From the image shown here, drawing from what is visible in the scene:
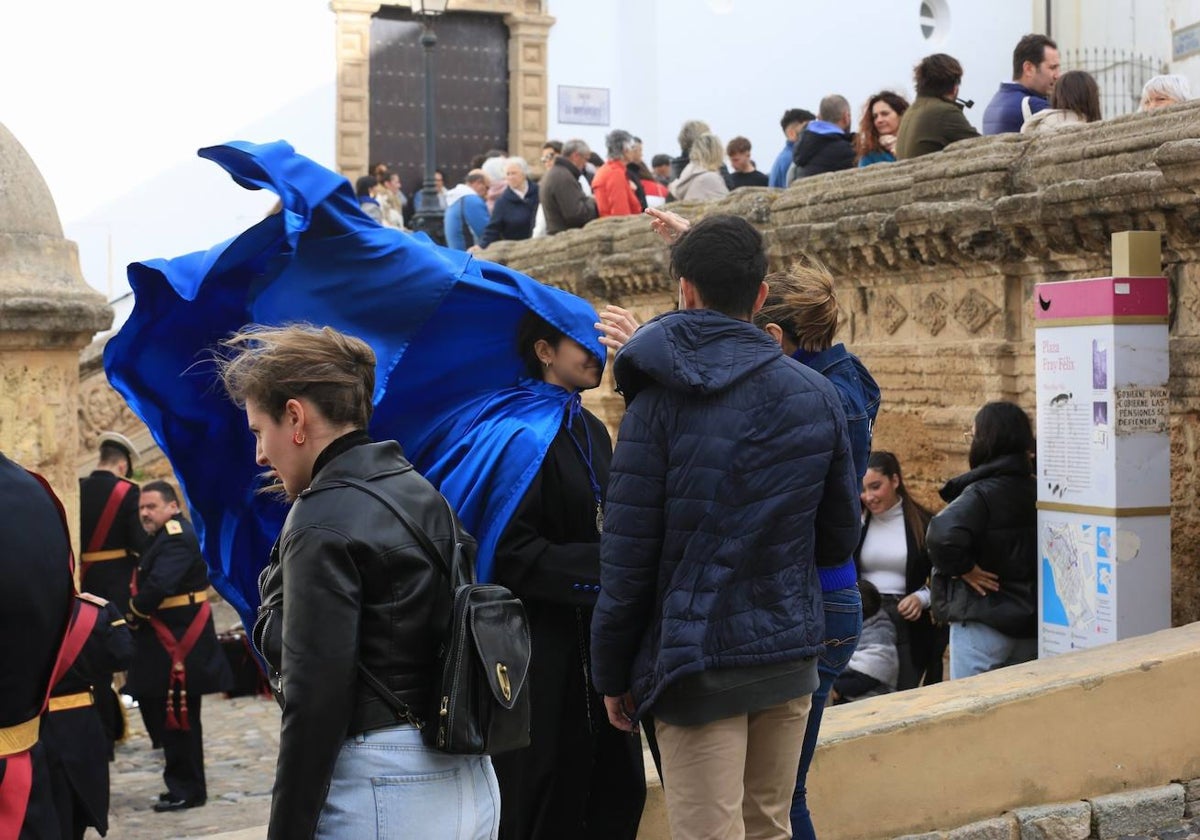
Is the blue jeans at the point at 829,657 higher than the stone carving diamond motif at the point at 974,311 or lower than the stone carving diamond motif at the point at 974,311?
lower

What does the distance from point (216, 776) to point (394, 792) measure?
6.26 meters

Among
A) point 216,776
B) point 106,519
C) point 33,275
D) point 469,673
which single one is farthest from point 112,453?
point 469,673

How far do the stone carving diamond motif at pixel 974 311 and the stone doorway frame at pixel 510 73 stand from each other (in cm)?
1411

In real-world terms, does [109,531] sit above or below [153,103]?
below

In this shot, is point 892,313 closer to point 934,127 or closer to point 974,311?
point 974,311

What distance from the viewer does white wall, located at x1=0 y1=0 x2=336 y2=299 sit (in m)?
19.1

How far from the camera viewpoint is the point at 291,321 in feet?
13.0

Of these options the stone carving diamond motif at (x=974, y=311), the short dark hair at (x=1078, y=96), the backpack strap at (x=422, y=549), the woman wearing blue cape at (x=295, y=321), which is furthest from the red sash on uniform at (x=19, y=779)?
the short dark hair at (x=1078, y=96)

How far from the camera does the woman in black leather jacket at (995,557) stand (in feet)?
18.4

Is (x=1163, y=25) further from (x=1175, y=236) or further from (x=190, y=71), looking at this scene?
(x=1175, y=236)

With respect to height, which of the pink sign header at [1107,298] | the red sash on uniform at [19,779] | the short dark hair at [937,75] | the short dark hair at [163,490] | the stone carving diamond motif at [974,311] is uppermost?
the short dark hair at [937,75]

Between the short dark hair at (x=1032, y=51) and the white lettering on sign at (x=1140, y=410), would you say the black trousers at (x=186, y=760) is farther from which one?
the short dark hair at (x=1032, y=51)

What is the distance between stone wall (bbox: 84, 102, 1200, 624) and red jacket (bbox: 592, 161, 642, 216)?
3.67 m

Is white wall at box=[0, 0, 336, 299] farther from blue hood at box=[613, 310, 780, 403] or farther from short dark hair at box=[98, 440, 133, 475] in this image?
blue hood at box=[613, 310, 780, 403]
